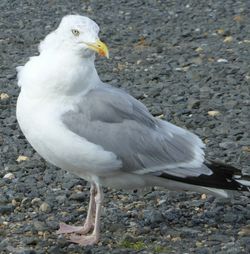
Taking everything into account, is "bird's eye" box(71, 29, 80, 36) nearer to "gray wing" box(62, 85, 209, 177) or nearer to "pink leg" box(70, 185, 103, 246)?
"gray wing" box(62, 85, 209, 177)

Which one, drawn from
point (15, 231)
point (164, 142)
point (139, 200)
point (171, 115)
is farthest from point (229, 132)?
point (15, 231)

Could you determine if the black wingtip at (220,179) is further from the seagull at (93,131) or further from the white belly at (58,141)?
the white belly at (58,141)

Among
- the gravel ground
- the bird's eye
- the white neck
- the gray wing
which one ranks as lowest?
the gravel ground

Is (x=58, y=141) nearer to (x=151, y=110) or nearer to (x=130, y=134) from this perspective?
(x=130, y=134)

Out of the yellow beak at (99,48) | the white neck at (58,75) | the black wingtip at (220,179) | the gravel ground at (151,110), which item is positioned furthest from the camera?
the gravel ground at (151,110)

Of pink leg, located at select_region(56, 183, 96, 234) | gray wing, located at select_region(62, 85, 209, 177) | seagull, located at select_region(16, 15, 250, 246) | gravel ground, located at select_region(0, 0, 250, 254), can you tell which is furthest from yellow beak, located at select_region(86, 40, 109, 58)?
gravel ground, located at select_region(0, 0, 250, 254)

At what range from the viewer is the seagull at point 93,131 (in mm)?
4953

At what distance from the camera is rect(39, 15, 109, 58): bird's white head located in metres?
4.99

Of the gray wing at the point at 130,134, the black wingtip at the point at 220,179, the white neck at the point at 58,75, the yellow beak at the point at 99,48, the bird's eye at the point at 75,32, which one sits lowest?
the black wingtip at the point at 220,179

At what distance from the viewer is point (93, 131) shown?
5043 mm

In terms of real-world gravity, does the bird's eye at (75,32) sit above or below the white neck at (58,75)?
above

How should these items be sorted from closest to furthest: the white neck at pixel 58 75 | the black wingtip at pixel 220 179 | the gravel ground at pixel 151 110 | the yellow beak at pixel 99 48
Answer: the yellow beak at pixel 99 48, the white neck at pixel 58 75, the black wingtip at pixel 220 179, the gravel ground at pixel 151 110

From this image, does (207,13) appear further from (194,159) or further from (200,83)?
(194,159)

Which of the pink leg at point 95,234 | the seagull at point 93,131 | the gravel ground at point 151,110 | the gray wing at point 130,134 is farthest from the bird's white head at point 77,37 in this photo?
the gravel ground at point 151,110
